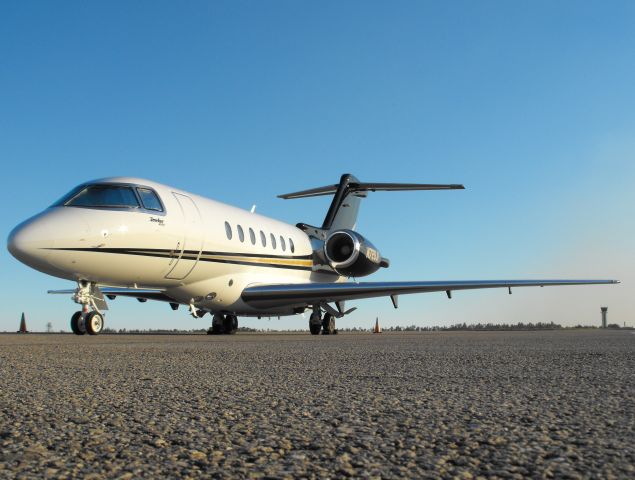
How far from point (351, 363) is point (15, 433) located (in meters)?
3.20

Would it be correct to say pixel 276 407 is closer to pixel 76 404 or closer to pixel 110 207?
pixel 76 404

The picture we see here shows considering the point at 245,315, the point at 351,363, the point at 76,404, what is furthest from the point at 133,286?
the point at 76,404

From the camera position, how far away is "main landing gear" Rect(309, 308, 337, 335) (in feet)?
57.2

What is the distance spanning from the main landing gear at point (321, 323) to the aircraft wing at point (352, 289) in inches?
61.4

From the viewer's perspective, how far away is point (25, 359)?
566 centimetres

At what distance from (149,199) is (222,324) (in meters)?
6.09

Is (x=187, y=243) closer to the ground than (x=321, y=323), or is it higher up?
higher up

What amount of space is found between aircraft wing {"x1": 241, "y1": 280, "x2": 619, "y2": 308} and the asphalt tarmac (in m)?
10.7

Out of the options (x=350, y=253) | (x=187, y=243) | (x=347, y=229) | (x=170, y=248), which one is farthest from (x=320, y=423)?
(x=347, y=229)

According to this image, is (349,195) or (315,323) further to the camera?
(349,195)

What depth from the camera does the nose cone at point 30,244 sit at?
32.7ft

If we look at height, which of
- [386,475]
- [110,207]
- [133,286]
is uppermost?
[110,207]

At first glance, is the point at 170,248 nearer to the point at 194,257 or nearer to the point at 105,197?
the point at 194,257

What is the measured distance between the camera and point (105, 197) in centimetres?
1148
